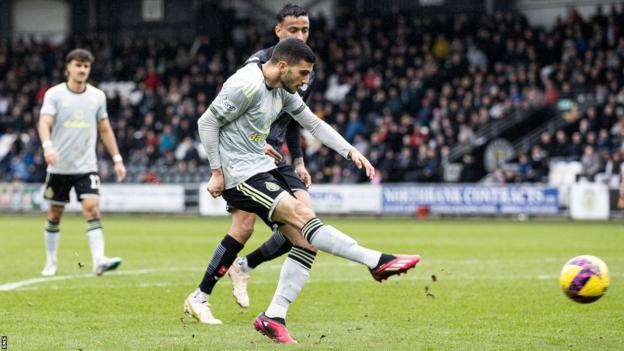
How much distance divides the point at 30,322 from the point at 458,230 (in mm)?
16108

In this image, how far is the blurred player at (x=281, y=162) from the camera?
823cm

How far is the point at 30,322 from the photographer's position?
8086mm

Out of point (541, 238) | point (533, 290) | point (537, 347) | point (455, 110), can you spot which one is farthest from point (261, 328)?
point (455, 110)

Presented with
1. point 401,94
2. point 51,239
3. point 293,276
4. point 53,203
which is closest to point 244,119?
point 293,276

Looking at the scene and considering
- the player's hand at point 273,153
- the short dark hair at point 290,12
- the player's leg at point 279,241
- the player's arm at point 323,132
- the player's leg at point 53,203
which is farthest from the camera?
the player's leg at point 53,203

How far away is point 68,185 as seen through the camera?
475 inches

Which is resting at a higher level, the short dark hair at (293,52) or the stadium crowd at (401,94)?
the short dark hair at (293,52)

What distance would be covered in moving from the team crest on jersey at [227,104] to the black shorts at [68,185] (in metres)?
5.01

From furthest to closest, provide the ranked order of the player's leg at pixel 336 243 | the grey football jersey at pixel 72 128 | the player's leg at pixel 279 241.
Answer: the grey football jersey at pixel 72 128, the player's leg at pixel 279 241, the player's leg at pixel 336 243

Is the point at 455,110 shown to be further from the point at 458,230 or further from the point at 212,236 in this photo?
the point at 212,236

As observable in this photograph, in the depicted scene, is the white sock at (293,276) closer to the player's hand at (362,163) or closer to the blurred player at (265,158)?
the blurred player at (265,158)

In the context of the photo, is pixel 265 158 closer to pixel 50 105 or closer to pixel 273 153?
pixel 273 153

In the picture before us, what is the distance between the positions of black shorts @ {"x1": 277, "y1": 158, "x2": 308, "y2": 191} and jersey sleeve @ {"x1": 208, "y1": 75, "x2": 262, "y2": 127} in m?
0.85

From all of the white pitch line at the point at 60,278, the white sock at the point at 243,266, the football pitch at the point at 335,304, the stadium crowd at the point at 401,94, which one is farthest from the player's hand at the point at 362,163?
the stadium crowd at the point at 401,94
